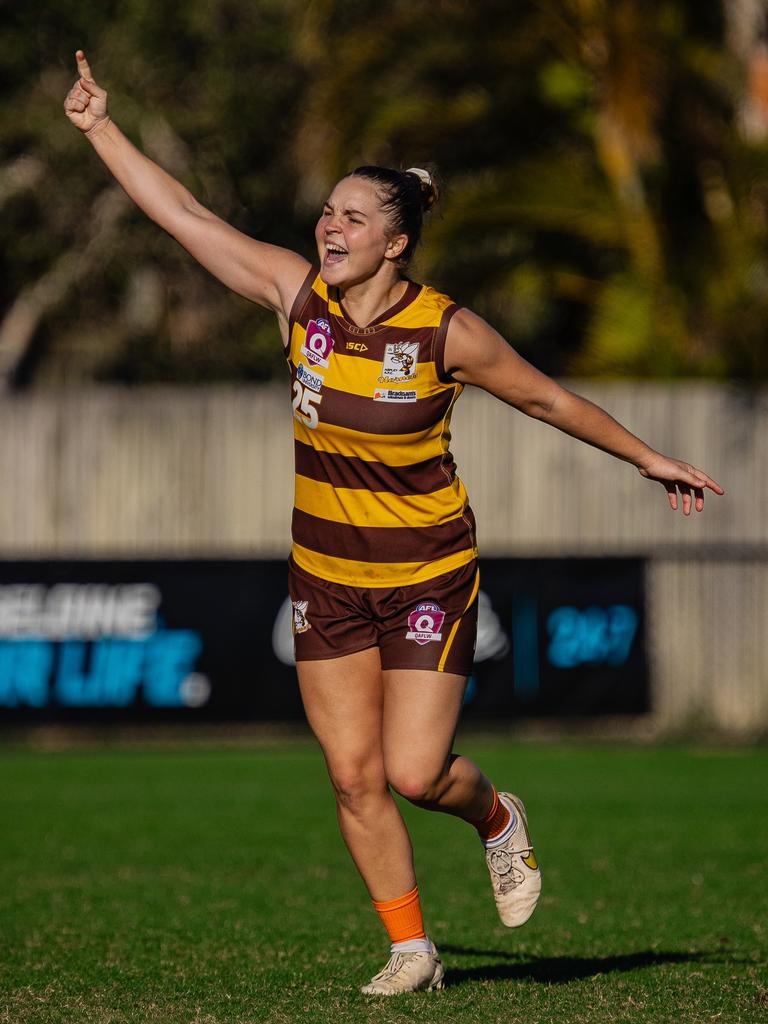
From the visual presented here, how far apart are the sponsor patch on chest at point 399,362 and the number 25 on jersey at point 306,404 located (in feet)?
0.70

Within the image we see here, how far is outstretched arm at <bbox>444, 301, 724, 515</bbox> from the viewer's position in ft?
17.2

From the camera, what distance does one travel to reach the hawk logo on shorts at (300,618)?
5.48 m

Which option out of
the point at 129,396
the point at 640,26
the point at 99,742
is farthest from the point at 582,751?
the point at 640,26

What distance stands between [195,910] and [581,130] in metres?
12.9

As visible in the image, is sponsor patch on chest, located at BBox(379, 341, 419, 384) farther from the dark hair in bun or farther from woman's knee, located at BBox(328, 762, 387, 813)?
woman's knee, located at BBox(328, 762, 387, 813)

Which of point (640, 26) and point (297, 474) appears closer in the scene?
point (297, 474)

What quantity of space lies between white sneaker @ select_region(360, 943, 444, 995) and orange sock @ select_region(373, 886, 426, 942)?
0.06 m

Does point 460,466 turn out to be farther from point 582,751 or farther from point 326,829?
point 326,829

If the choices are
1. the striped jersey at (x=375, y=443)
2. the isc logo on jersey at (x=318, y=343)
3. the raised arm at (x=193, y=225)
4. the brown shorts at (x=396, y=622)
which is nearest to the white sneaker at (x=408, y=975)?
the brown shorts at (x=396, y=622)

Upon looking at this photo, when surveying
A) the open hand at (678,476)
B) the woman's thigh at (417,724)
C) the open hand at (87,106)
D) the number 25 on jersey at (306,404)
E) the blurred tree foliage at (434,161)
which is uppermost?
the blurred tree foliage at (434,161)

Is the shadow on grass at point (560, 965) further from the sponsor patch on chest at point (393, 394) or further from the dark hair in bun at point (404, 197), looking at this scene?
the dark hair in bun at point (404, 197)

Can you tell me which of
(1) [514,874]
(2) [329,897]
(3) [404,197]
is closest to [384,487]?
(3) [404,197]

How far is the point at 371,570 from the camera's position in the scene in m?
5.38

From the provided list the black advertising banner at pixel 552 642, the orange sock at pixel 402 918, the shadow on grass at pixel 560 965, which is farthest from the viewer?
the black advertising banner at pixel 552 642
